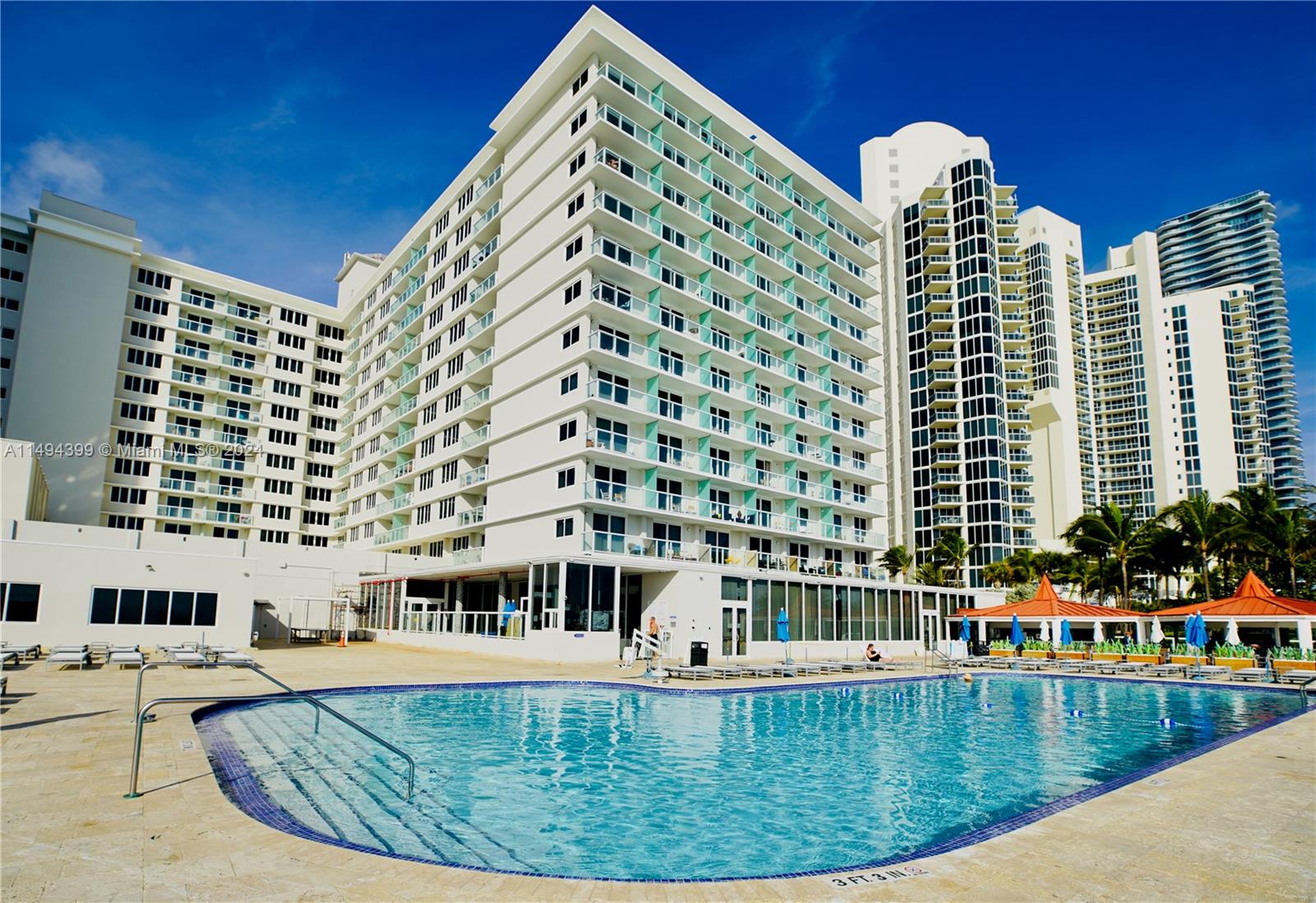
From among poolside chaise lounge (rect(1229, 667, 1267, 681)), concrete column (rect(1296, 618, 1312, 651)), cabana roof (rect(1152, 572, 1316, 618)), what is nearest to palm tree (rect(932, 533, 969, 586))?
cabana roof (rect(1152, 572, 1316, 618))

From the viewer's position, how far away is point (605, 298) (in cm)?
3616

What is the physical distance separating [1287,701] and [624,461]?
24740mm

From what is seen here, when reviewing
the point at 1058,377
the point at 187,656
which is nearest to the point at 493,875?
the point at 187,656

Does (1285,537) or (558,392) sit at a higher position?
(558,392)

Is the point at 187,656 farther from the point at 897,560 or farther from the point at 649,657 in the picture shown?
the point at 897,560

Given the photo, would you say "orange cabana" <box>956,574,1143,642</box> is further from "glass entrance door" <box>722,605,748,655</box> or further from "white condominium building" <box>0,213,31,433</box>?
"white condominium building" <box>0,213,31,433</box>

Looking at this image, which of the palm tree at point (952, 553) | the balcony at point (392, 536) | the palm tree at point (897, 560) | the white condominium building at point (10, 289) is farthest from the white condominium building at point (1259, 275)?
the white condominium building at point (10, 289)

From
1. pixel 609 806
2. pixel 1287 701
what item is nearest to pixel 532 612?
pixel 609 806

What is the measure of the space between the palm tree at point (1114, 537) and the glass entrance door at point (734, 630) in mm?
35186

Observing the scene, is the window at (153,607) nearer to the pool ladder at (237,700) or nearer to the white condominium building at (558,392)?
the white condominium building at (558,392)

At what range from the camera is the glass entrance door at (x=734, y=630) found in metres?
33.3

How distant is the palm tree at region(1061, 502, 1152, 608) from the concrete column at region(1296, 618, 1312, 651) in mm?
22920

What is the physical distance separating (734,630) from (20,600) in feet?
85.1

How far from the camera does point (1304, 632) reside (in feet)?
105
